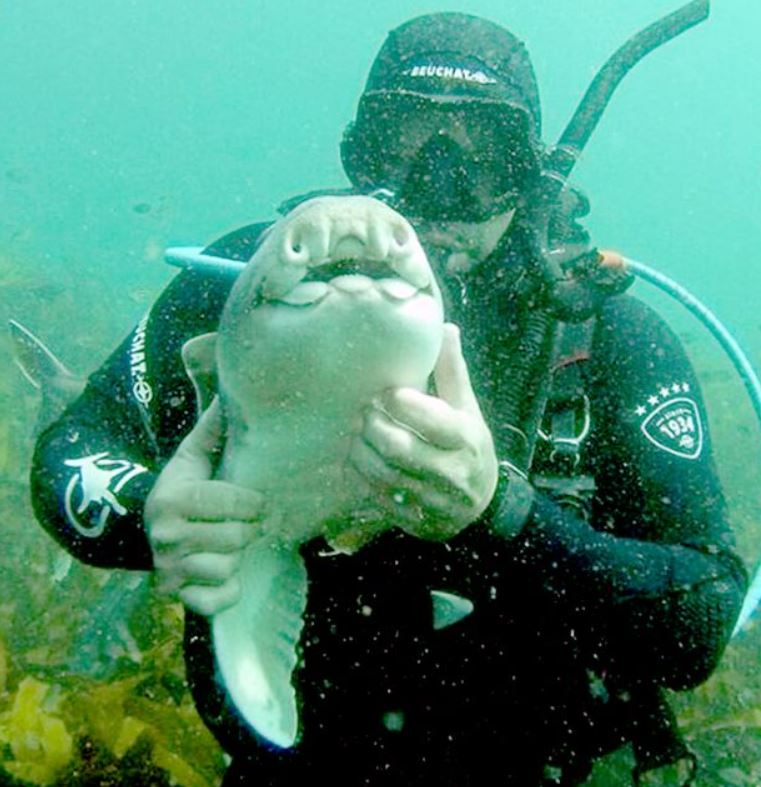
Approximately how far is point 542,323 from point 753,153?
171016 millimetres

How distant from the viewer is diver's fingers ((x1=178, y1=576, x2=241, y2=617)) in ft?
5.15

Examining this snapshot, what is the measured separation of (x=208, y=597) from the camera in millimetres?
1572

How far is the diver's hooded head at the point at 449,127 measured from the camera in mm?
2971

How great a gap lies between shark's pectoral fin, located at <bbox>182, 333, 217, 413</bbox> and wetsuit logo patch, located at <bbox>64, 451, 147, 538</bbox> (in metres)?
0.76

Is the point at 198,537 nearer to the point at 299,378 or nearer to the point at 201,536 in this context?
the point at 201,536

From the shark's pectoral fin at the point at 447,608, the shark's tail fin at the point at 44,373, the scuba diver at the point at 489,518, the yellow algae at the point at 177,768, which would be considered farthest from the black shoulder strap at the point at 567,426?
the shark's tail fin at the point at 44,373

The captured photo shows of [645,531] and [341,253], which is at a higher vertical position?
[341,253]


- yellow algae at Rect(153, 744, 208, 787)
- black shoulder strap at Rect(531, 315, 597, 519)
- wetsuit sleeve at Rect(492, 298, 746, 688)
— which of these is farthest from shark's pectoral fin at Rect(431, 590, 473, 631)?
yellow algae at Rect(153, 744, 208, 787)

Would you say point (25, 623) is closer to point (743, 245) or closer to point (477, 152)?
point (477, 152)

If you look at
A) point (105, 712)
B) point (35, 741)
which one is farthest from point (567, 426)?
point (35, 741)

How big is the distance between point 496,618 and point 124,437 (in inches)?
62.4

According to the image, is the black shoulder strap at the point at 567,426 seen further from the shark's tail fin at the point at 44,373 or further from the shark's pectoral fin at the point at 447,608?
the shark's tail fin at the point at 44,373

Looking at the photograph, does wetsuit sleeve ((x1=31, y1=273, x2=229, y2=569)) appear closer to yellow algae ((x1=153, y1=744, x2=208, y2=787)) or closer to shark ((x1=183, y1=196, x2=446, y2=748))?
shark ((x1=183, y1=196, x2=446, y2=748))

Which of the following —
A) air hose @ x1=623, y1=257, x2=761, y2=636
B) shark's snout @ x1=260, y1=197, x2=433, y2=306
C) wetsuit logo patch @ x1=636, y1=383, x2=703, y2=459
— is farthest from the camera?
air hose @ x1=623, y1=257, x2=761, y2=636
